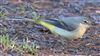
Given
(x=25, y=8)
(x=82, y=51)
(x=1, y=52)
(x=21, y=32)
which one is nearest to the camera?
(x=1, y=52)

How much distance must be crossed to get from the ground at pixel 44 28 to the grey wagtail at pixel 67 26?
18cm

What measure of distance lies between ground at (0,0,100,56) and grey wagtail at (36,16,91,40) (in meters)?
0.18

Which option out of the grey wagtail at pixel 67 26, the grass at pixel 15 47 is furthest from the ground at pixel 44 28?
the grey wagtail at pixel 67 26

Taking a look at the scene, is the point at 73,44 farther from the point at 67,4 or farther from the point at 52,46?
the point at 67,4

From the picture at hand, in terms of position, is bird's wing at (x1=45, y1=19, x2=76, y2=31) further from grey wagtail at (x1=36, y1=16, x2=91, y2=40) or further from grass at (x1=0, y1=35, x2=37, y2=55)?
grass at (x1=0, y1=35, x2=37, y2=55)

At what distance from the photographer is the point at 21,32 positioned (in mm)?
7969

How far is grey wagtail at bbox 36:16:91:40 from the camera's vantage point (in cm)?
761

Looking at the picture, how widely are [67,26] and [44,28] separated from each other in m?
0.82

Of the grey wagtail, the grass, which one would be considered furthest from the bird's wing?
the grass

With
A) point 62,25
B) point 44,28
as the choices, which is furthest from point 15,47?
point 44,28

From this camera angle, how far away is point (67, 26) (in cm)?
764

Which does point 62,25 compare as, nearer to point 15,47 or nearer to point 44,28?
point 44,28

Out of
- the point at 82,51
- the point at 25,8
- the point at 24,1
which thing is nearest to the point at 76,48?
the point at 82,51

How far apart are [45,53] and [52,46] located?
426 mm
